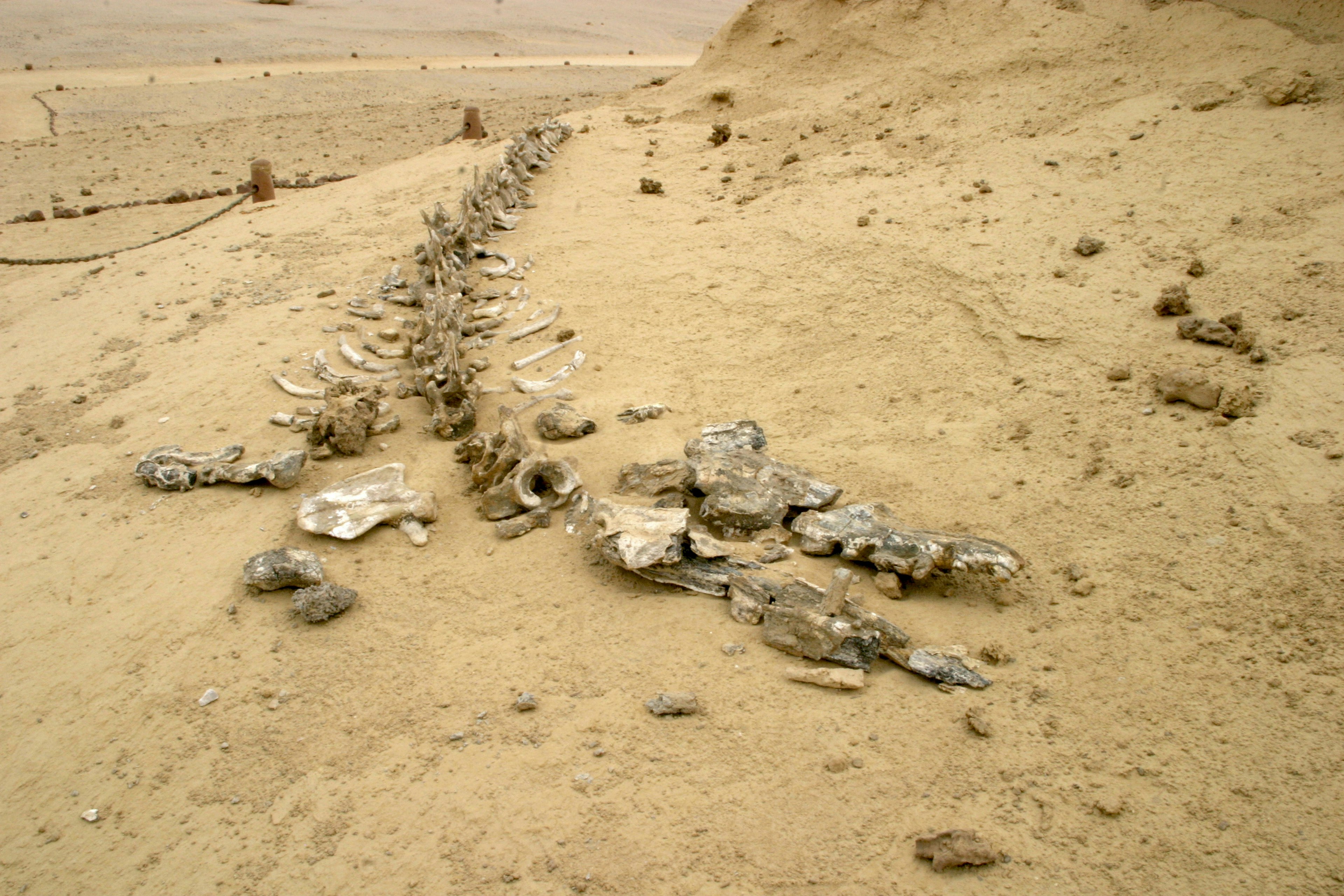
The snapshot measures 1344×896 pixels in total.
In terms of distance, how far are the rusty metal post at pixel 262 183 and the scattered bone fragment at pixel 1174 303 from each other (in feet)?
27.7

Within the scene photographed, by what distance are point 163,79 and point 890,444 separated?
18545 millimetres

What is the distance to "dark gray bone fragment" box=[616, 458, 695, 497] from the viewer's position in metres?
3.67

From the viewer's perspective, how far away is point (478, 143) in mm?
10055

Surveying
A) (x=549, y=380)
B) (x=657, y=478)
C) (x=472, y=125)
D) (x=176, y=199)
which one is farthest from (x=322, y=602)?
(x=472, y=125)

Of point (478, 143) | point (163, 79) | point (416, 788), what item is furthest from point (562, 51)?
point (416, 788)

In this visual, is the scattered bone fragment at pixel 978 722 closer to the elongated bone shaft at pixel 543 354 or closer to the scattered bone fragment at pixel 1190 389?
the scattered bone fragment at pixel 1190 389

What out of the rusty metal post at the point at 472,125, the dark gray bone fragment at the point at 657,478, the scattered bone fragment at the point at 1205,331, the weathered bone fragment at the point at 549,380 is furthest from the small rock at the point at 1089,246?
the rusty metal post at the point at 472,125

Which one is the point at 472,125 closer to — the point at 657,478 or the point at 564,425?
the point at 564,425

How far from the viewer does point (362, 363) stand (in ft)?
17.1

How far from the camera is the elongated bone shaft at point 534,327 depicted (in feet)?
17.8

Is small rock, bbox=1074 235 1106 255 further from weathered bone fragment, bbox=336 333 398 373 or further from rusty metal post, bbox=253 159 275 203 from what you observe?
rusty metal post, bbox=253 159 275 203

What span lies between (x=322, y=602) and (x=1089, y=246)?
4.53 metres

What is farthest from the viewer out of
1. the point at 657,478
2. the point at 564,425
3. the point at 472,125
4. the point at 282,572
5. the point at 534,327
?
the point at 472,125

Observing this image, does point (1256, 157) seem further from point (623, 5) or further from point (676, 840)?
point (623, 5)
